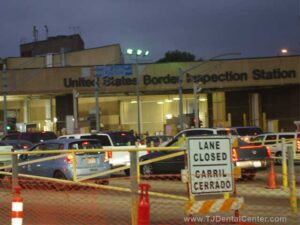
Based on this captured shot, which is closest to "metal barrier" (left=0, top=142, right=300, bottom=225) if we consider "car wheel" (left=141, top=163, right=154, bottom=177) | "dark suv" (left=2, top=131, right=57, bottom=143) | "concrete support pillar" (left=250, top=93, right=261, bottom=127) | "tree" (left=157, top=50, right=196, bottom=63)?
"car wheel" (left=141, top=163, right=154, bottom=177)

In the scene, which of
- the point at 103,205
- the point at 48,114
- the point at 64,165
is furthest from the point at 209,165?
the point at 48,114

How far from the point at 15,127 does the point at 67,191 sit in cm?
5106

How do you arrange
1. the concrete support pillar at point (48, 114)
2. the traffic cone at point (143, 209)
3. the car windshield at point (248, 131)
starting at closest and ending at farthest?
the traffic cone at point (143, 209)
the car windshield at point (248, 131)
the concrete support pillar at point (48, 114)

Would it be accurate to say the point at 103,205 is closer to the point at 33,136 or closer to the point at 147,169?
the point at 147,169

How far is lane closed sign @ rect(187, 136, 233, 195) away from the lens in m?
8.00

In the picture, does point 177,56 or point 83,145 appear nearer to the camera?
point 83,145

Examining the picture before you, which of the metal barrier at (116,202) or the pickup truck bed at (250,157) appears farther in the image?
the pickup truck bed at (250,157)

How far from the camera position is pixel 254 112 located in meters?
64.5

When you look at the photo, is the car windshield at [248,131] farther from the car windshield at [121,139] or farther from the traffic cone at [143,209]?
the traffic cone at [143,209]

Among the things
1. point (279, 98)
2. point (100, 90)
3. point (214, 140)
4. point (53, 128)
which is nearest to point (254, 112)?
point (279, 98)

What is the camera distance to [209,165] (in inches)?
319

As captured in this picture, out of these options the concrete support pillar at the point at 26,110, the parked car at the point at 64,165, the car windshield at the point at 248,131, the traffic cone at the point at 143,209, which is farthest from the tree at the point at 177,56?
the traffic cone at the point at 143,209

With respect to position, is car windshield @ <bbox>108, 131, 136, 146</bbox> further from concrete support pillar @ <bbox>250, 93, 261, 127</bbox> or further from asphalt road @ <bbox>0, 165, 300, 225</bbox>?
concrete support pillar @ <bbox>250, 93, 261, 127</bbox>

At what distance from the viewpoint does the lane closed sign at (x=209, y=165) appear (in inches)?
315
